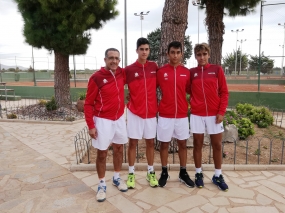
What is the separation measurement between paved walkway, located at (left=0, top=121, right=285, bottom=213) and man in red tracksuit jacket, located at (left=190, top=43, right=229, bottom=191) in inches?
13.0

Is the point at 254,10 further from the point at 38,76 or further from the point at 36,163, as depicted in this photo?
the point at 38,76

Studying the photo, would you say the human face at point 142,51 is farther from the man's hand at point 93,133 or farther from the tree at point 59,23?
the tree at point 59,23

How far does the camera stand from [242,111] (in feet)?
24.2

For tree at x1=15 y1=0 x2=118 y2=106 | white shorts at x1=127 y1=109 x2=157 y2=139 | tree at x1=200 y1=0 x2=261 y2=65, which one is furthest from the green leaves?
white shorts at x1=127 y1=109 x2=157 y2=139

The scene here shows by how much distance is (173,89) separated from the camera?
3.17 meters

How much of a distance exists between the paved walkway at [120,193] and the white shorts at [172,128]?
0.74m

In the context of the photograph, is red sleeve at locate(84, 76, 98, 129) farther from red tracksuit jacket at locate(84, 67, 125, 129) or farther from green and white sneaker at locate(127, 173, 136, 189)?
green and white sneaker at locate(127, 173, 136, 189)

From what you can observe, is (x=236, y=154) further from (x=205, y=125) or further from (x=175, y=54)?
(x=175, y=54)

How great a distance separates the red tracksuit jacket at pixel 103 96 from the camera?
2.94 m

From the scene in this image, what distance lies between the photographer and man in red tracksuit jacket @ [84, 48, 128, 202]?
2.95 m

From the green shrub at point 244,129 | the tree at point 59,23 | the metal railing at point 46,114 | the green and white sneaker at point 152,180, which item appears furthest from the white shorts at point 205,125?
the tree at point 59,23

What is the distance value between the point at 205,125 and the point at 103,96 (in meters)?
1.43

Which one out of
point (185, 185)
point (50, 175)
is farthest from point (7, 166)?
point (185, 185)

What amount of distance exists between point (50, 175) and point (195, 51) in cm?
297
